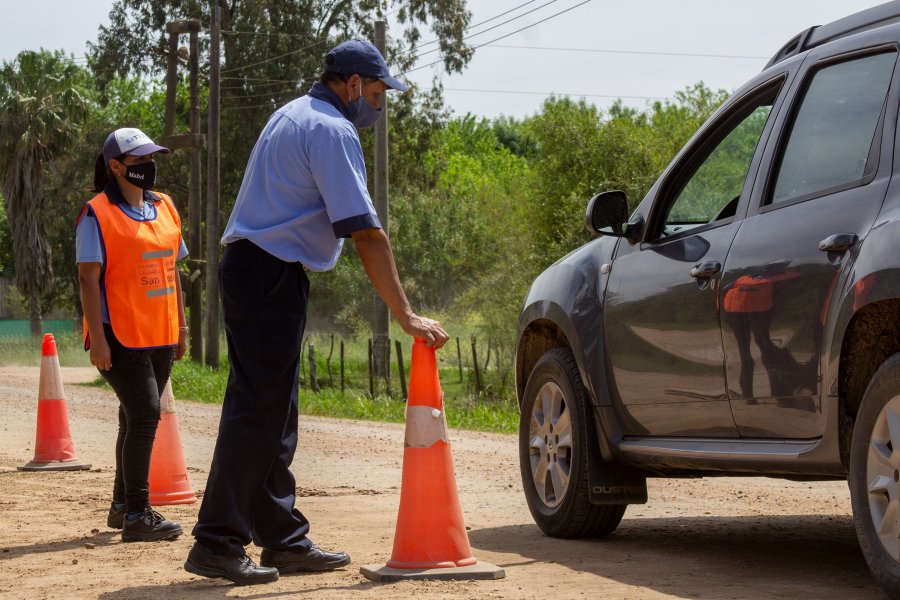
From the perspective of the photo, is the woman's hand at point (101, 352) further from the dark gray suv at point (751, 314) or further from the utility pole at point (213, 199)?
the utility pole at point (213, 199)

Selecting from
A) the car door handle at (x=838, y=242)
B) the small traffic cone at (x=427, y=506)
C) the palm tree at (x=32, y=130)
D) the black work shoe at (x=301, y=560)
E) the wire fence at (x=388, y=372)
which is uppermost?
the palm tree at (x=32, y=130)

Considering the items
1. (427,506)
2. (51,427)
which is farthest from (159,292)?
(51,427)

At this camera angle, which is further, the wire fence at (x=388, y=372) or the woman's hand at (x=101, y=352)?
the wire fence at (x=388, y=372)

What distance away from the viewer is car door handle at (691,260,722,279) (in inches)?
215

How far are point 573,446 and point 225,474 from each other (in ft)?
5.98

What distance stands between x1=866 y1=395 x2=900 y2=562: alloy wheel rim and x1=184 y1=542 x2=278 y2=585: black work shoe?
2.30 m

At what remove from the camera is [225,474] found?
5.37 metres

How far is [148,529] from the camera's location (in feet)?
22.2

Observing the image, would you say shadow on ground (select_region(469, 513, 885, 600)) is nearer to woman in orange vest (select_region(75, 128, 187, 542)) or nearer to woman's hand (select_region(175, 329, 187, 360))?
woman in orange vest (select_region(75, 128, 187, 542))

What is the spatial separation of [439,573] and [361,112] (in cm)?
182

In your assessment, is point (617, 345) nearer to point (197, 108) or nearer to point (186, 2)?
point (197, 108)

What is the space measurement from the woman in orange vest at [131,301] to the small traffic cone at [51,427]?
11.3 ft

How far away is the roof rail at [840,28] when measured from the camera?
5137 mm

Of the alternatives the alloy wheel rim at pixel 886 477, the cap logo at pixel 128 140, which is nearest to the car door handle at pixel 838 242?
the alloy wheel rim at pixel 886 477
